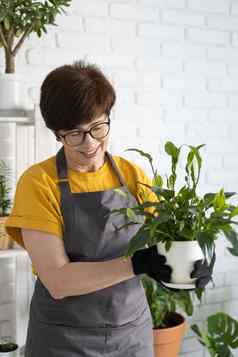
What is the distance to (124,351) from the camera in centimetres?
166

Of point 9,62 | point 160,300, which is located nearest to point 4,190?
point 9,62

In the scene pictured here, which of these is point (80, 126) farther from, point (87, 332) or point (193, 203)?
point (87, 332)

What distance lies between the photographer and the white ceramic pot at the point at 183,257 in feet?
4.57

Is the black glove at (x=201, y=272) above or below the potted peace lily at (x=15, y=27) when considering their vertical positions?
below

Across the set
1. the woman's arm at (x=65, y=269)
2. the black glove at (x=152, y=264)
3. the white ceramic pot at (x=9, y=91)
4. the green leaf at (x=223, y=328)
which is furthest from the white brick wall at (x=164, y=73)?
the black glove at (x=152, y=264)

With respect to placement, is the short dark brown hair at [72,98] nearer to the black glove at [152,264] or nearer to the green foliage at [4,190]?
the black glove at [152,264]

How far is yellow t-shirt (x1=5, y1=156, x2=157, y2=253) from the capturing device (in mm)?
1543

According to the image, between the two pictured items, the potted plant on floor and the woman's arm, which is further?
the potted plant on floor

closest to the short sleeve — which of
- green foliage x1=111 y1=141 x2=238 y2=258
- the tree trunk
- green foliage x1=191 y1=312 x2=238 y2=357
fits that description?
green foliage x1=111 y1=141 x2=238 y2=258

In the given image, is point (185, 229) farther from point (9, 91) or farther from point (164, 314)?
point (164, 314)

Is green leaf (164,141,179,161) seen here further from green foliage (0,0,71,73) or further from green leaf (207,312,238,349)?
green leaf (207,312,238,349)

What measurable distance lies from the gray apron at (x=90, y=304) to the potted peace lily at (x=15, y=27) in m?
0.50

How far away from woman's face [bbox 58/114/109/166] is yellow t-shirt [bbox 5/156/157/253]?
0.06 meters

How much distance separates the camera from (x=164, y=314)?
2.52m
